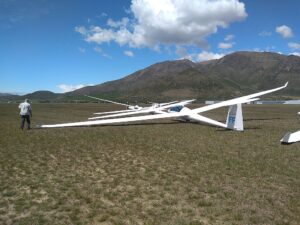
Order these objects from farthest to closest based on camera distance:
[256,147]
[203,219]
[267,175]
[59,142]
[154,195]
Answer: [59,142] → [256,147] → [267,175] → [154,195] → [203,219]

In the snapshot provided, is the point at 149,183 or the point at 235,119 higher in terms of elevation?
the point at 235,119

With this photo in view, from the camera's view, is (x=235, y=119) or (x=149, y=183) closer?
(x=149, y=183)

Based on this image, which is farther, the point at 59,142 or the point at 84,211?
the point at 59,142

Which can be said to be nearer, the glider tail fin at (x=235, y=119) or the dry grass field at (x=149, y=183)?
the dry grass field at (x=149, y=183)

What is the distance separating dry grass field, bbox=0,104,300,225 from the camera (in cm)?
636

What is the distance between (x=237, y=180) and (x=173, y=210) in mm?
2965

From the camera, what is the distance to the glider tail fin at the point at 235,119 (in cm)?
1881

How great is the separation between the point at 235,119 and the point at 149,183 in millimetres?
12053

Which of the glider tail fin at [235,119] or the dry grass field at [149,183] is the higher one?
the glider tail fin at [235,119]

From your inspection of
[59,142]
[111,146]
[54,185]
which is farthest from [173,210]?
[59,142]

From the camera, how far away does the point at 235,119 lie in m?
19.4

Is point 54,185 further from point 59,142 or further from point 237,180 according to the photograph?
point 59,142

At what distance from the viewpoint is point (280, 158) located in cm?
1180

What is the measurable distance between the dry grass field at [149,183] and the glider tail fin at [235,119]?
394 centimetres
